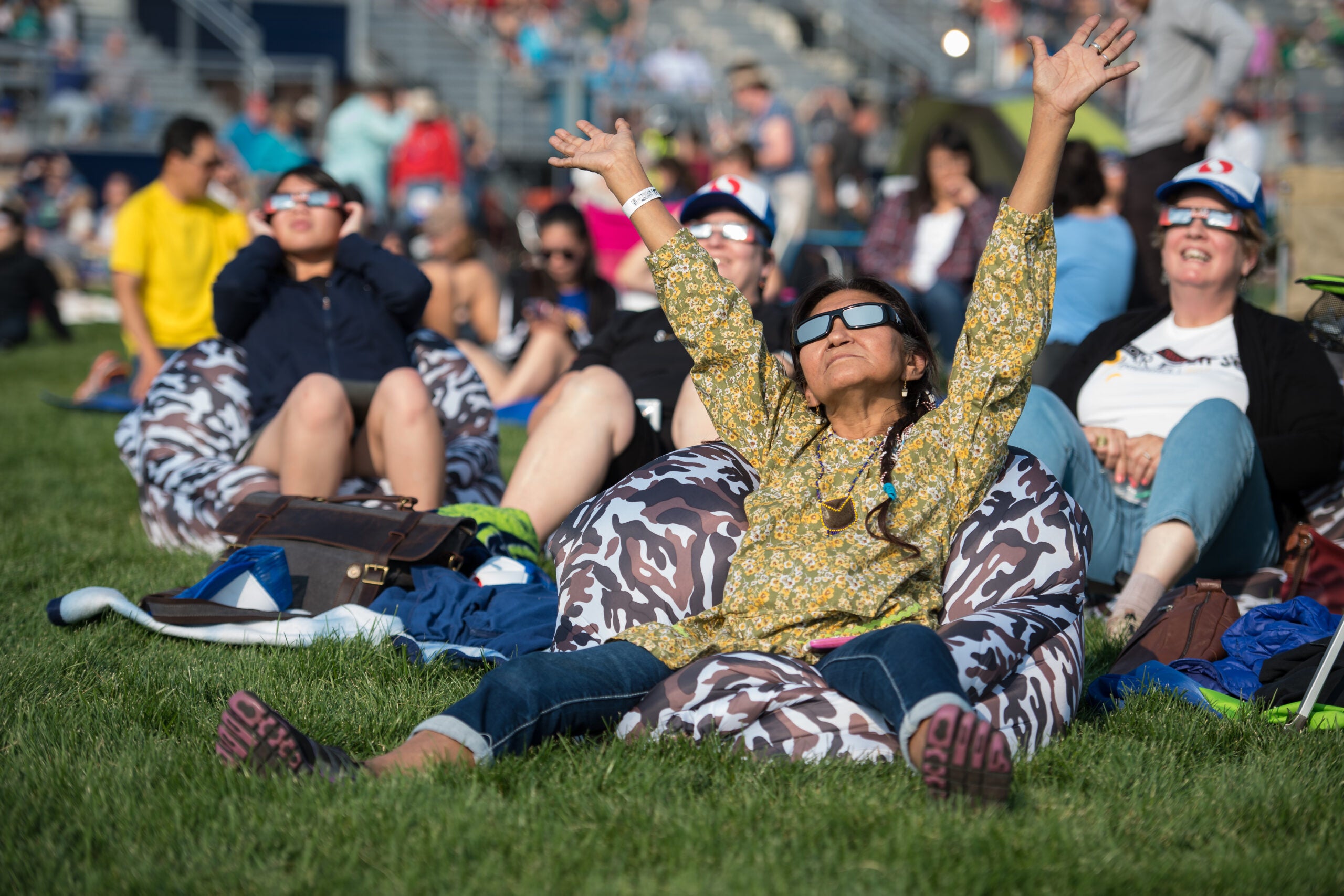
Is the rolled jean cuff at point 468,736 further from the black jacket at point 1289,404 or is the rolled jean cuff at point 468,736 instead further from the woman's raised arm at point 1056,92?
the black jacket at point 1289,404

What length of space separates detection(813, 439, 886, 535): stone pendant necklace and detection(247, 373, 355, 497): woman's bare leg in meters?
2.21

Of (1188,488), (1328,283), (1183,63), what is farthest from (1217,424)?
(1183,63)

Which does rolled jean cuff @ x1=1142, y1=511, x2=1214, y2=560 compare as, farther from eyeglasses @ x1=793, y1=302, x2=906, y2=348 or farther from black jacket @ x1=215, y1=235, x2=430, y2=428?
black jacket @ x1=215, y1=235, x2=430, y2=428

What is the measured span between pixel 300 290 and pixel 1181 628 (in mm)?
3760

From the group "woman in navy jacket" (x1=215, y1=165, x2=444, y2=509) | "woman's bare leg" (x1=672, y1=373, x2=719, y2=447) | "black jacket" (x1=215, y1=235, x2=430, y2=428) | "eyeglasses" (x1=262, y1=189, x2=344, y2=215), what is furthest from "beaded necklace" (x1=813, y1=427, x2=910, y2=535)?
"eyeglasses" (x1=262, y1=189, x2=344, y2=215)

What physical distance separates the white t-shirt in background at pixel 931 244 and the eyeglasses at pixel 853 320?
6.37 metres

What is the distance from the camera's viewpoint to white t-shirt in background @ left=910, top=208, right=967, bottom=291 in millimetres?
9805

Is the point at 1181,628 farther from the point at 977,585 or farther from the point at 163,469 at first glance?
the point at 163,469

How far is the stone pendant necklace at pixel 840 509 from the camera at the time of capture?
3.33 metres

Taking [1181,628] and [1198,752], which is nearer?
[1198,752]

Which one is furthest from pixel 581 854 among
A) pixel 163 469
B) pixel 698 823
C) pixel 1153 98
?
pixel 1153 98

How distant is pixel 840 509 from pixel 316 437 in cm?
236

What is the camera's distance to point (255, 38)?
2206cm

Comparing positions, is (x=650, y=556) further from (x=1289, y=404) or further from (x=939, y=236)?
(x=939, y=236)
